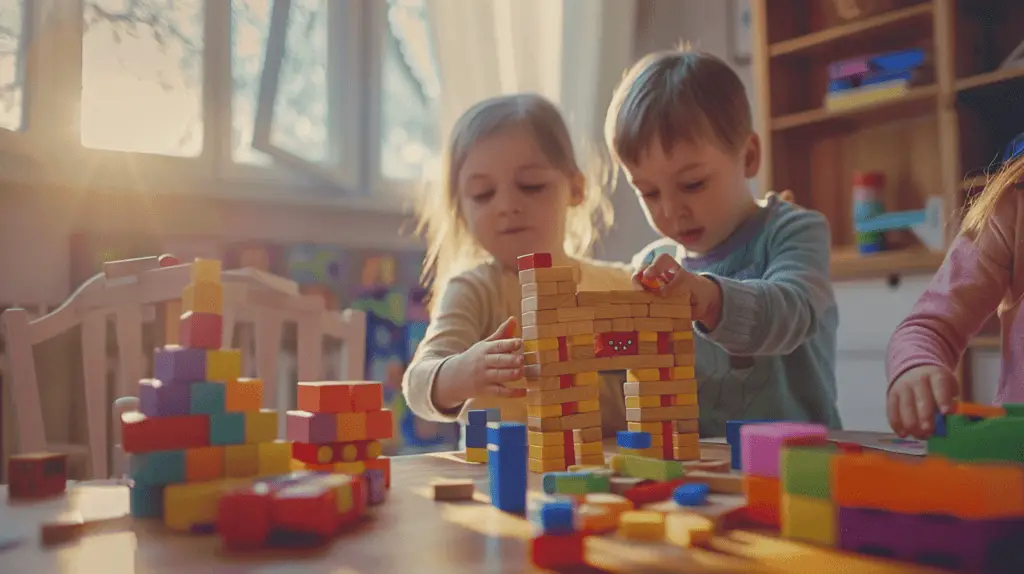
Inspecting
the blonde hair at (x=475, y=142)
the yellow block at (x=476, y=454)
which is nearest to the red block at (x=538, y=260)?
the yellow block at (x=476, y=454)

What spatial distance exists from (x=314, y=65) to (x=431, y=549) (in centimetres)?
230

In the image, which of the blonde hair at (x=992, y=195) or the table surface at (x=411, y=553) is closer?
the table surface at (x=411, y=553)

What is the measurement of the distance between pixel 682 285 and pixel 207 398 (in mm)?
→ 438

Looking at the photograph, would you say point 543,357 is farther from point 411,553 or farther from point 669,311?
point 411,553

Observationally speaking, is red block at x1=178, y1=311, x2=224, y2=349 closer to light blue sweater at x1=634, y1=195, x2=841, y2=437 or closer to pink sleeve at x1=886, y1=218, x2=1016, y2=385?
light blue sweater at x1=634, y1=195, x2=841, y2=437

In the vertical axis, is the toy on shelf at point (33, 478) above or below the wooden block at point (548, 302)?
below

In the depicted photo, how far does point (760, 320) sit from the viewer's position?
3.04 feet

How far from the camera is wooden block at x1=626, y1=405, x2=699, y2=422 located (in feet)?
2.44

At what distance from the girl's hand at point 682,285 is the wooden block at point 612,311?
38 millimetres

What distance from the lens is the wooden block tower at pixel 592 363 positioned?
Result: 712mm

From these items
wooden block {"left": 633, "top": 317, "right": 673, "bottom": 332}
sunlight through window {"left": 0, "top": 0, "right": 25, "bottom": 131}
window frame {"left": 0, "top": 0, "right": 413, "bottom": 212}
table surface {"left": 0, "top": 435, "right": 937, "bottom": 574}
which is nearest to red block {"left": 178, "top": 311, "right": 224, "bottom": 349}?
table surface {"left": 0, "top": 435, "right": 937, "bottom": 574}

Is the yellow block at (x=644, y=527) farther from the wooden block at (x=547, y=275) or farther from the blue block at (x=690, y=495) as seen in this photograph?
the wooden block at (x=547, y=275)

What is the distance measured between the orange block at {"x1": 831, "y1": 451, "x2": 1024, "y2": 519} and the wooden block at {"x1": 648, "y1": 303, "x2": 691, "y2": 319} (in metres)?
0.32

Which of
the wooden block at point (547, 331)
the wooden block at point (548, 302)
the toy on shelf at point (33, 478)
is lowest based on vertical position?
the toy on shelf at point (33, 478)
